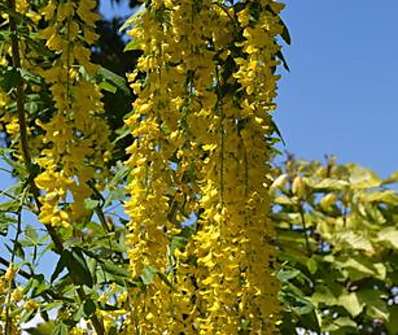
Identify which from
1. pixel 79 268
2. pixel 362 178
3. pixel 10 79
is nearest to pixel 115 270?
pixel 79 268

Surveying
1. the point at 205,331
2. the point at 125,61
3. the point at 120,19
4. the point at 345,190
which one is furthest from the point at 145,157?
the point at 120,19

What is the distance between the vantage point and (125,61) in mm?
8195

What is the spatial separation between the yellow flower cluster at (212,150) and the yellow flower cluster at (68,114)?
0.22 metres

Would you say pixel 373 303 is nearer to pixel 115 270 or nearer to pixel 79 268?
pixel 115 270

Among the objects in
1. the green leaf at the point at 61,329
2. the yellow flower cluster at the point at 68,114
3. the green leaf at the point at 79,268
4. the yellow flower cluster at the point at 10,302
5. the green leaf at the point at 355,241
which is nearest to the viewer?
the yellow flower cluster at the point at 68,114

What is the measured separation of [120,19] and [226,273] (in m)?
6.94

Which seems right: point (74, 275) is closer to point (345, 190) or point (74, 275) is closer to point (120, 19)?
point (345, 190)

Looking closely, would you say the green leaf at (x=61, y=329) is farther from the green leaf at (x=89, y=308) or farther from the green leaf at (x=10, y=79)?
the green leaf at (x=10, y=79)

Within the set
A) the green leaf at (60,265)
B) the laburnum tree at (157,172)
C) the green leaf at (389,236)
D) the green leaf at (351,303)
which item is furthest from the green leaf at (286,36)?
the green leaf at (389,236)

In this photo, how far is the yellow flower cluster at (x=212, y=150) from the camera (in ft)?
7.10

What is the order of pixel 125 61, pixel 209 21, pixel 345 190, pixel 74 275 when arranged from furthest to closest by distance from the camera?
1. pixel 125 61
2. pixel 345 190
3. pixel 209 21
4. pixel 74 275

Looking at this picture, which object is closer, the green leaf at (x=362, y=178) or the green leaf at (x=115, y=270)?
the green leaf at (x=115, y=270)

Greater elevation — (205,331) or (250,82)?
(250,82)

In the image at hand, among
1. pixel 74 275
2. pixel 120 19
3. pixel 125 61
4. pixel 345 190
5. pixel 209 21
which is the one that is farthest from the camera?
pixel 120 19
